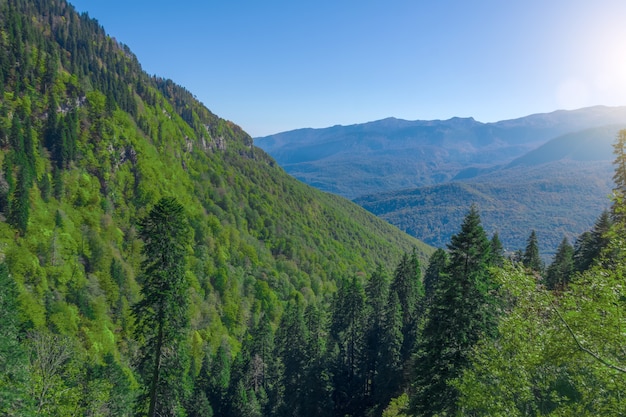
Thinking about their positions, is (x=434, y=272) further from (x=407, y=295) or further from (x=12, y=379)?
(x=12, y=379)

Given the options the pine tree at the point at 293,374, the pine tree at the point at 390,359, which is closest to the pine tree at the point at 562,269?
the pine tree at the point at 390,359

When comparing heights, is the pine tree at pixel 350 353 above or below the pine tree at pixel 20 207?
below

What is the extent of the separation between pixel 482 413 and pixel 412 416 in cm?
957

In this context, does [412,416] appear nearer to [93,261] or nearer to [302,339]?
[302,339]

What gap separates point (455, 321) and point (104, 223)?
99.7m

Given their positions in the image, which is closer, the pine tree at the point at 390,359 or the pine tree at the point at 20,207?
the pine tree at the point at 390,359

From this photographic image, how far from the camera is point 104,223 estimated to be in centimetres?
9631

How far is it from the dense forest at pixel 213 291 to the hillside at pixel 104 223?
60 cm

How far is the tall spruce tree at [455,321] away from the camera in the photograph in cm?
1950

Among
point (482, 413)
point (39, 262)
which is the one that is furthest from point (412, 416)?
point (39, 262)

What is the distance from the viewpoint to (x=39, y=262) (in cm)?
7150

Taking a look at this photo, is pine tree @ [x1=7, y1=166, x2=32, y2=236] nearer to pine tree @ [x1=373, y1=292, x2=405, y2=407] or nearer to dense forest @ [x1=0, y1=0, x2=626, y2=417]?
dense forest @ [x1=0, y1=0, x2=626, y2=417]

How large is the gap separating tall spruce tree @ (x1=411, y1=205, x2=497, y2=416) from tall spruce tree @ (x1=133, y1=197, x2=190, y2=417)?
14.2m

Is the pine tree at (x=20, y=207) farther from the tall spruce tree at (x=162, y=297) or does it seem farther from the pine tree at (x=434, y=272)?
the pine tree at (x=434, y=272)
